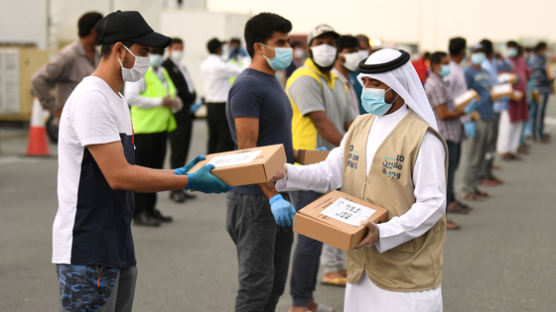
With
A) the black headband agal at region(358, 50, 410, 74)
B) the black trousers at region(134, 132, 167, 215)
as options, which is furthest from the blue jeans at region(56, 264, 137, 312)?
the black trousers at region(134, 132, 167, 215)

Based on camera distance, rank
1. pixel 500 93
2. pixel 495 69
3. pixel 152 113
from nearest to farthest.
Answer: pixel 152 113
pixel 500 93
pixel 495 69

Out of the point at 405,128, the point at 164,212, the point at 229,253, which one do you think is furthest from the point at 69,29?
the point at 405,128

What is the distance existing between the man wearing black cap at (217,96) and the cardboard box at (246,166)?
662 centimetres

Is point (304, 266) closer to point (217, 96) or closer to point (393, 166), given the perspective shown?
point (393, 166)

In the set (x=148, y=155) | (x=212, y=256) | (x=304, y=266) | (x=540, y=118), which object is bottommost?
(x=212, y=256)

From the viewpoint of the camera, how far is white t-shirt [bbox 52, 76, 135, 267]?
2688 millimetres

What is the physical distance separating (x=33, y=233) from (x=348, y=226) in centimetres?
512

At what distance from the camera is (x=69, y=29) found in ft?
51.7

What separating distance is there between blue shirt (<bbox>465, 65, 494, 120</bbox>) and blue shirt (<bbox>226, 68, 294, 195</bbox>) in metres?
6.07

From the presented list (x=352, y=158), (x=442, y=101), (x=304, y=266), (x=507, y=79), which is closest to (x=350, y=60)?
(x=442, y=101)

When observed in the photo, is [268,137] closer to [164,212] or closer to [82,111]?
[82,111]

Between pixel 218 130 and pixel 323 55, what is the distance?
489 centimetres

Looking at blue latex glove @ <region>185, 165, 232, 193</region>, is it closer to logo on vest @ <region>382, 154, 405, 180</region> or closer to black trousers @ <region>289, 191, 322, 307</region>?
logo on vest @ <region>382, 154, 405, 180</region>

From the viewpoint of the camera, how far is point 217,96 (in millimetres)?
10109
